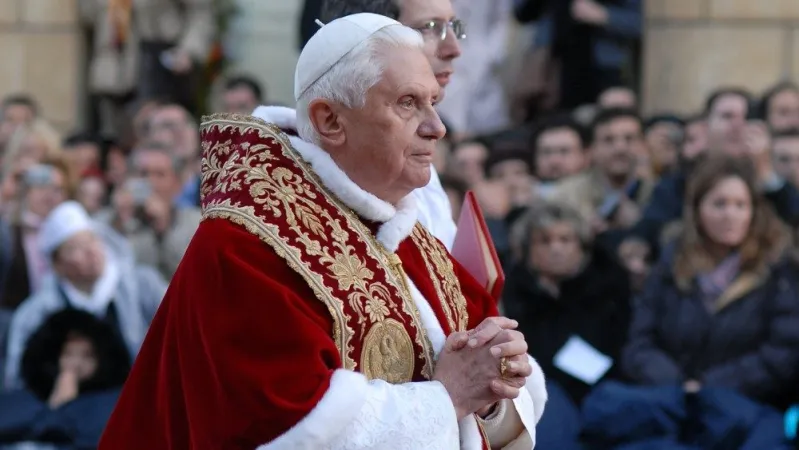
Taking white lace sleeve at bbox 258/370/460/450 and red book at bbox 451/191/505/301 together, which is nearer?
white lace sleeve at bbox 258/370/460/450

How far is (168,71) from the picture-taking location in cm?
1331

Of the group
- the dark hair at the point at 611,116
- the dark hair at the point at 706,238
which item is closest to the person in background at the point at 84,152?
the dark hair at the point at 611,116

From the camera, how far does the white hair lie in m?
4.15

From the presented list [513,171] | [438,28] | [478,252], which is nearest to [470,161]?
[513,171]

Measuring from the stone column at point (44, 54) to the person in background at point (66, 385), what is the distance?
645 centimetres

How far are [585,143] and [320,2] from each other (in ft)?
15.5

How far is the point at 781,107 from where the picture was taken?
9844mm

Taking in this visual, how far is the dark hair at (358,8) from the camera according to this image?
4.93m

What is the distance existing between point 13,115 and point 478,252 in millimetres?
8351

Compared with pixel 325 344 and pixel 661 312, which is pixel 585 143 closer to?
pixel 661 312

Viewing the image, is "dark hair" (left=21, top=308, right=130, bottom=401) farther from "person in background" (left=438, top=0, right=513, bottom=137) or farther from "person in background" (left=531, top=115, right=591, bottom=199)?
"person in background" (left=438, top=0, right=513, bottom=137)

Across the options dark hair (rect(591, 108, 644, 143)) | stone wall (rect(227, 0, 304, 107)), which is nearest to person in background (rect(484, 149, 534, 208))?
dark hair (rect(591, 108, 644, 143))

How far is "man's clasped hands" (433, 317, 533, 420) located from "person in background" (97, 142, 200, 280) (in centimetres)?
528

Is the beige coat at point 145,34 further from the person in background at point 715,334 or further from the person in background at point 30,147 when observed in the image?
the person in background at point 715,334
